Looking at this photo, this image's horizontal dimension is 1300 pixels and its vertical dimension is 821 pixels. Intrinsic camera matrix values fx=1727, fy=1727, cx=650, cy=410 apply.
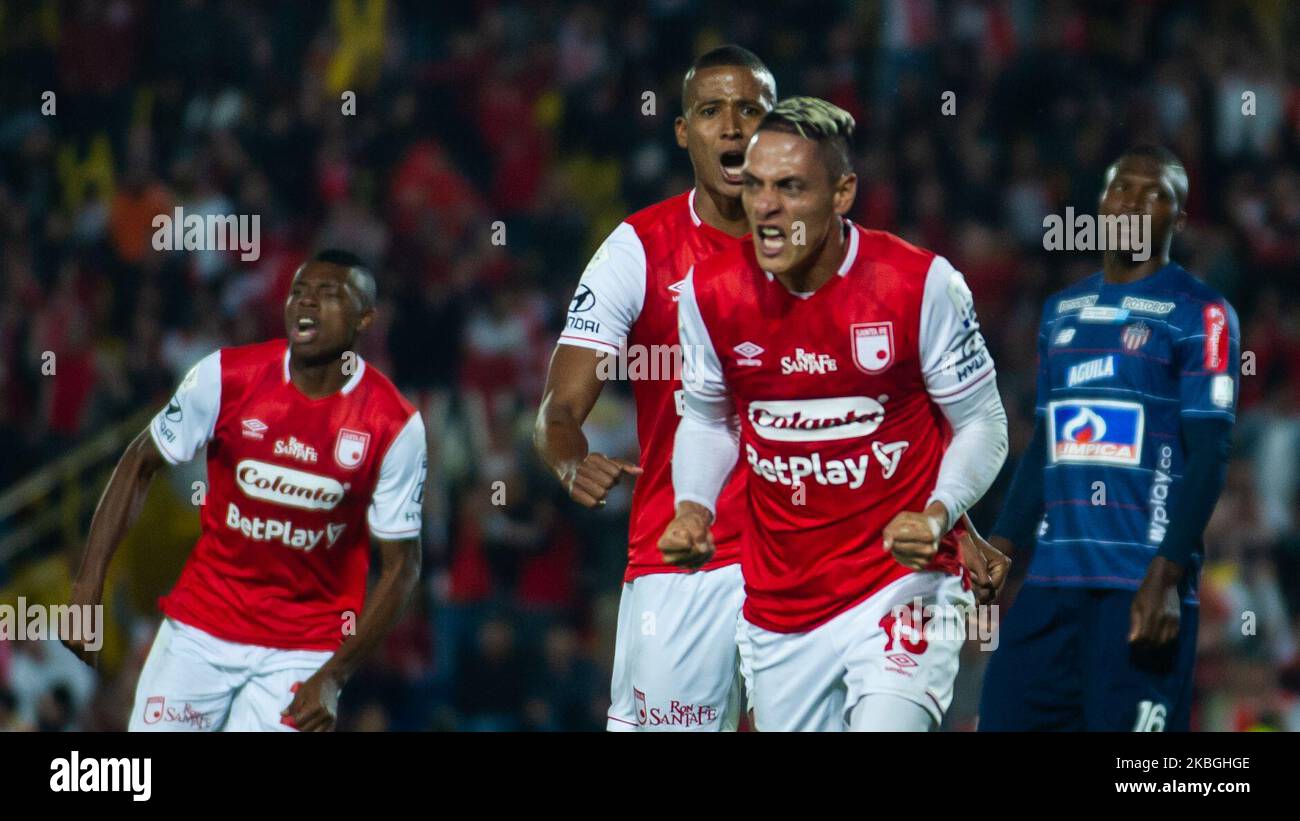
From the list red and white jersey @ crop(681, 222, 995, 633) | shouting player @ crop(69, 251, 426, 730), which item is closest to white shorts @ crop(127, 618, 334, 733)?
shouting player @ crop(69, 251, 426, 730)

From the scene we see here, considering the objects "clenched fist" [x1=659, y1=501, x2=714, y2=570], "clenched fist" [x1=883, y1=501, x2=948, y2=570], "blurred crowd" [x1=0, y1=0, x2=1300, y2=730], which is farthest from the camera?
"blurred crowd" [x1=0, y1=0, x2=1300, y2=730]

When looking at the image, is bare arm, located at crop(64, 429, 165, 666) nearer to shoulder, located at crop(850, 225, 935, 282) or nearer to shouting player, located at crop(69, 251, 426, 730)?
shouting player, located at crop(69, 251, 426, 730)

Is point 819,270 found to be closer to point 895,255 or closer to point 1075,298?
point 895,255

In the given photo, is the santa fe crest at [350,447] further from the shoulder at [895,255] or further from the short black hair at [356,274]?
the shoulder at [895,255]

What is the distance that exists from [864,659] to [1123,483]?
4.17 ft

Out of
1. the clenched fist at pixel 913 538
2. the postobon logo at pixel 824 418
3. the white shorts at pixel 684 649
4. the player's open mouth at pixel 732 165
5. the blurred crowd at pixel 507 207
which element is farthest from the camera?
the blurred crowd at pixel 507 207

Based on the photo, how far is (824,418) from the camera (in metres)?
4.66

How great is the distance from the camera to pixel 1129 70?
12.0m

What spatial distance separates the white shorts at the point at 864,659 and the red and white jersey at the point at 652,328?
0.66 metres

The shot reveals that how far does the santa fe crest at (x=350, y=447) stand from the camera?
6.13 m

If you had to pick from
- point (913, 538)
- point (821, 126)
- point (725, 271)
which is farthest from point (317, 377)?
point (913, 538)

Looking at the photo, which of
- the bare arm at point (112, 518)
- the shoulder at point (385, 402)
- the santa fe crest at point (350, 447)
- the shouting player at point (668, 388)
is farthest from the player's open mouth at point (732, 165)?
the bare arm at point (112, 518)

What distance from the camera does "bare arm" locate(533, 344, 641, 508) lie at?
478cm

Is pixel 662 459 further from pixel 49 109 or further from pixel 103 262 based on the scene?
pixel 49 109
